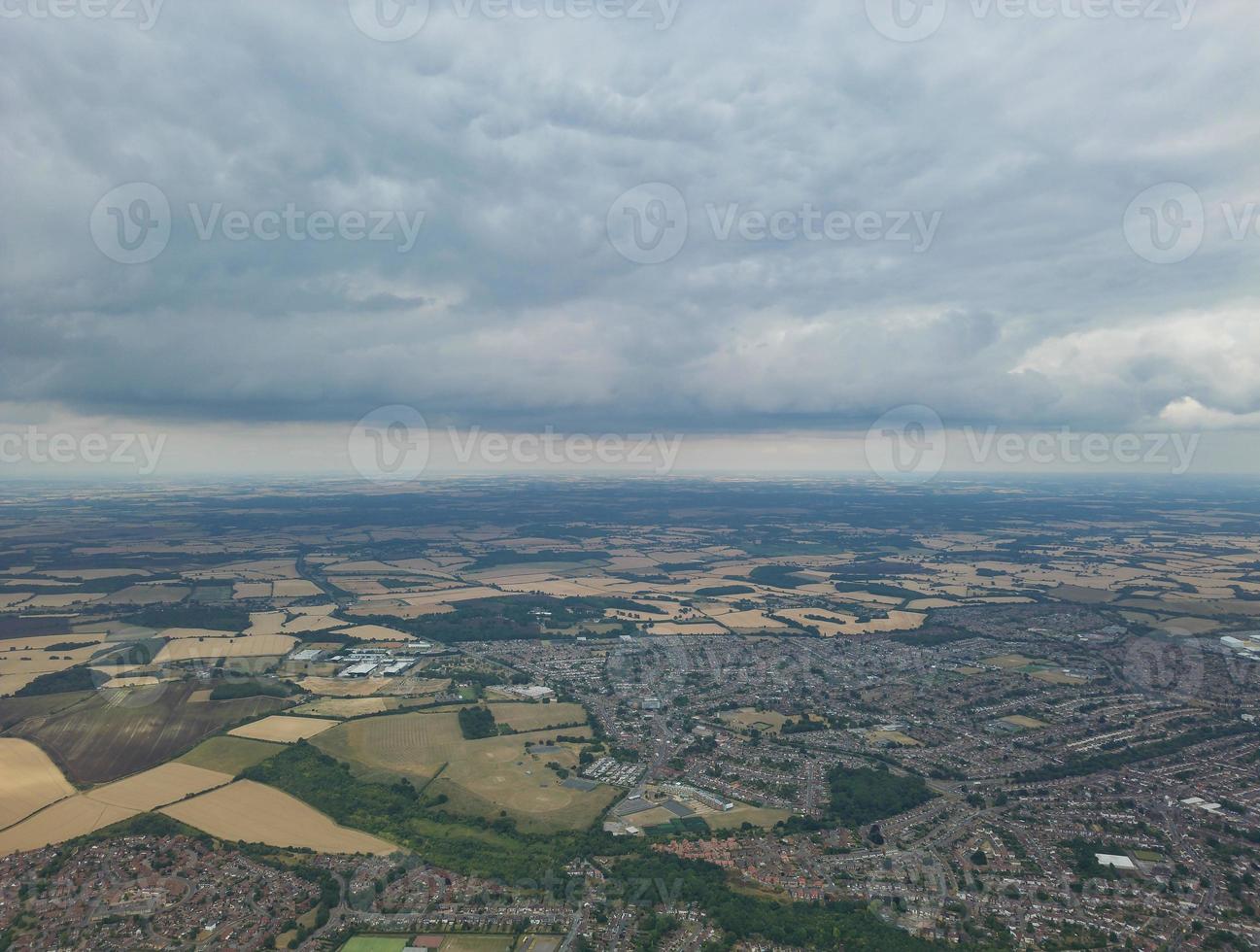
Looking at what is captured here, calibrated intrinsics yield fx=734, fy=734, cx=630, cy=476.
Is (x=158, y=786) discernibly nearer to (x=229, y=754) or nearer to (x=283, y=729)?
(x=229, y=754)

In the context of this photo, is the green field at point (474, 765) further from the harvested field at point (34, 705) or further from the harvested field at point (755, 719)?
the harvested field at point (34, 705)

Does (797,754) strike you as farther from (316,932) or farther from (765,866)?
(316,932)

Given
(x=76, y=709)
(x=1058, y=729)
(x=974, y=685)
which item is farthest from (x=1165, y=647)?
(x=76, y=709)

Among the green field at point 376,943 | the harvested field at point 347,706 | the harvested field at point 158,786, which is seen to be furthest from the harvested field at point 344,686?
the green field at point 376,943

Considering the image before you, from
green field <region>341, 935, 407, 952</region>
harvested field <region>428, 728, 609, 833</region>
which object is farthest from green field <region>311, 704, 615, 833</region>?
green field <region>341, 935, 407, 952</region>

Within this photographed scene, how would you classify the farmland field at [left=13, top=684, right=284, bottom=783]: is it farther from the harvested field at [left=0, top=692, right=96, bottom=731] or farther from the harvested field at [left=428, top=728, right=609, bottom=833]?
the harvested field at [left=428, top=728, right=609, bottom=833]

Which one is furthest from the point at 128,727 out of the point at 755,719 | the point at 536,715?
the point at 755,719

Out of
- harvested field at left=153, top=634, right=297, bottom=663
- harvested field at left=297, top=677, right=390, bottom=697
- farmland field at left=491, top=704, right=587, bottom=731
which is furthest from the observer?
harvested field at left=153, top=634, right=297, bottom=663
